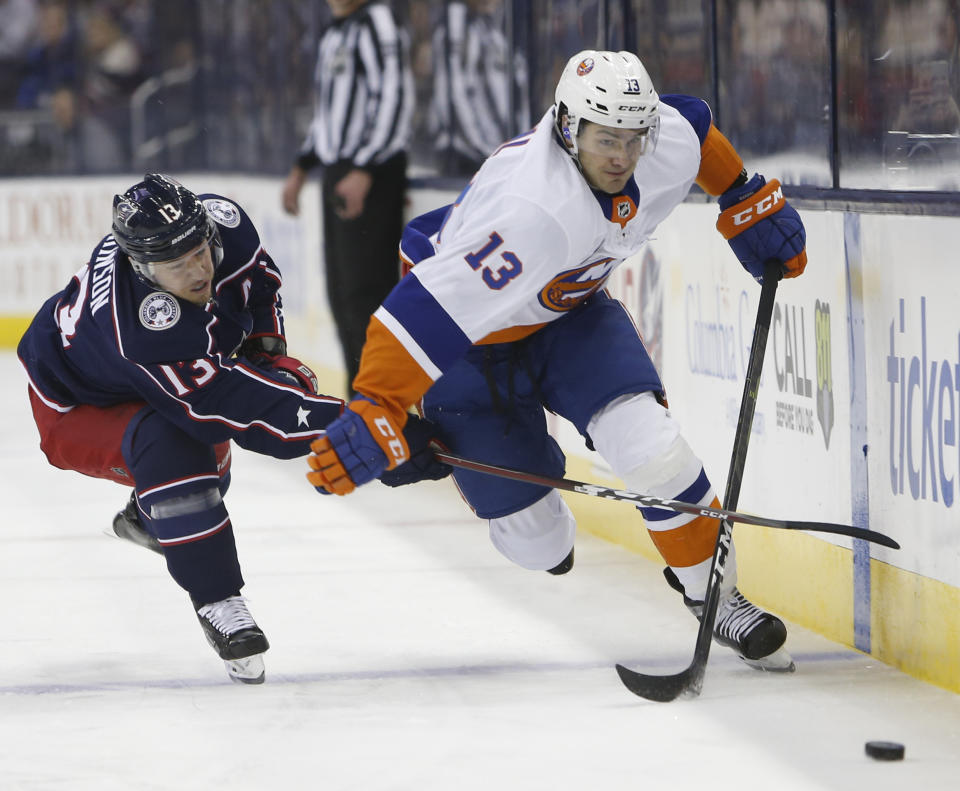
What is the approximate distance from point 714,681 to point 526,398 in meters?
0.63

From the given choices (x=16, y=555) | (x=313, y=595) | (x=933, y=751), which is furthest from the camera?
(x=16, y=555)

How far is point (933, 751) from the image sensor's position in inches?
98.6

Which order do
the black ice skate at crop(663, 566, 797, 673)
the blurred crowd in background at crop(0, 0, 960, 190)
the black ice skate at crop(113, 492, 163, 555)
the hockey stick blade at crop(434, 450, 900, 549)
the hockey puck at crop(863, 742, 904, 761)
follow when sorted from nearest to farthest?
the hockey puck at crop(863, 742, 904, 761) < the hockey stick blade at crop(434, 450, 900, 549) < the black ice skate at crop(663, 566, 797, 673) < the blurred crowd in background at crop(0, 0, 960, 190) < the black ice skate at crop(113, 492, 163, 555)

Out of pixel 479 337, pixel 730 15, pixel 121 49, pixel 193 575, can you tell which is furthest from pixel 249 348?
pixel 121 49

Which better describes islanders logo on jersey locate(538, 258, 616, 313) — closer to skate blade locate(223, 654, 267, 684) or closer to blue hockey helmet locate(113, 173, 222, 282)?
blue hockey helmet locate(113, 173, 222, 282)

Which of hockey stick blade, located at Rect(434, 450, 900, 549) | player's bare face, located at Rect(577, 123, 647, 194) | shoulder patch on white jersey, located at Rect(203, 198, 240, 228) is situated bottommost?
hockey stick blade, located at Rect(434, 450, 900, 549)

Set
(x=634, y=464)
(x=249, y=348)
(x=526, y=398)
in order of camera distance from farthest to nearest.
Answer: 1. (x=249, y=348)
2. (x=526, y=398)
3. (x=634, y=464)

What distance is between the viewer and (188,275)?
290 cm

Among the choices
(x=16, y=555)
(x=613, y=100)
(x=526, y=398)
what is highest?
(x=613, y=100)

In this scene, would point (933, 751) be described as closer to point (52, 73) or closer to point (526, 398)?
point (526, 398)

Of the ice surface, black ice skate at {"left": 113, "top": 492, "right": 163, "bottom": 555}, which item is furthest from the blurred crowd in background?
black ice skate at {"left": 113, "top": 492, "right": 163, "bottom": 555}

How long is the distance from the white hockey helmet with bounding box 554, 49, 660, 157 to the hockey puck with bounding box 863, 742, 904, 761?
1023mm

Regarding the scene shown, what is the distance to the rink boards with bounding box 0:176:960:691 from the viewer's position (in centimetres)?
284

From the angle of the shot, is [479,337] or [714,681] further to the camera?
[714,681]
